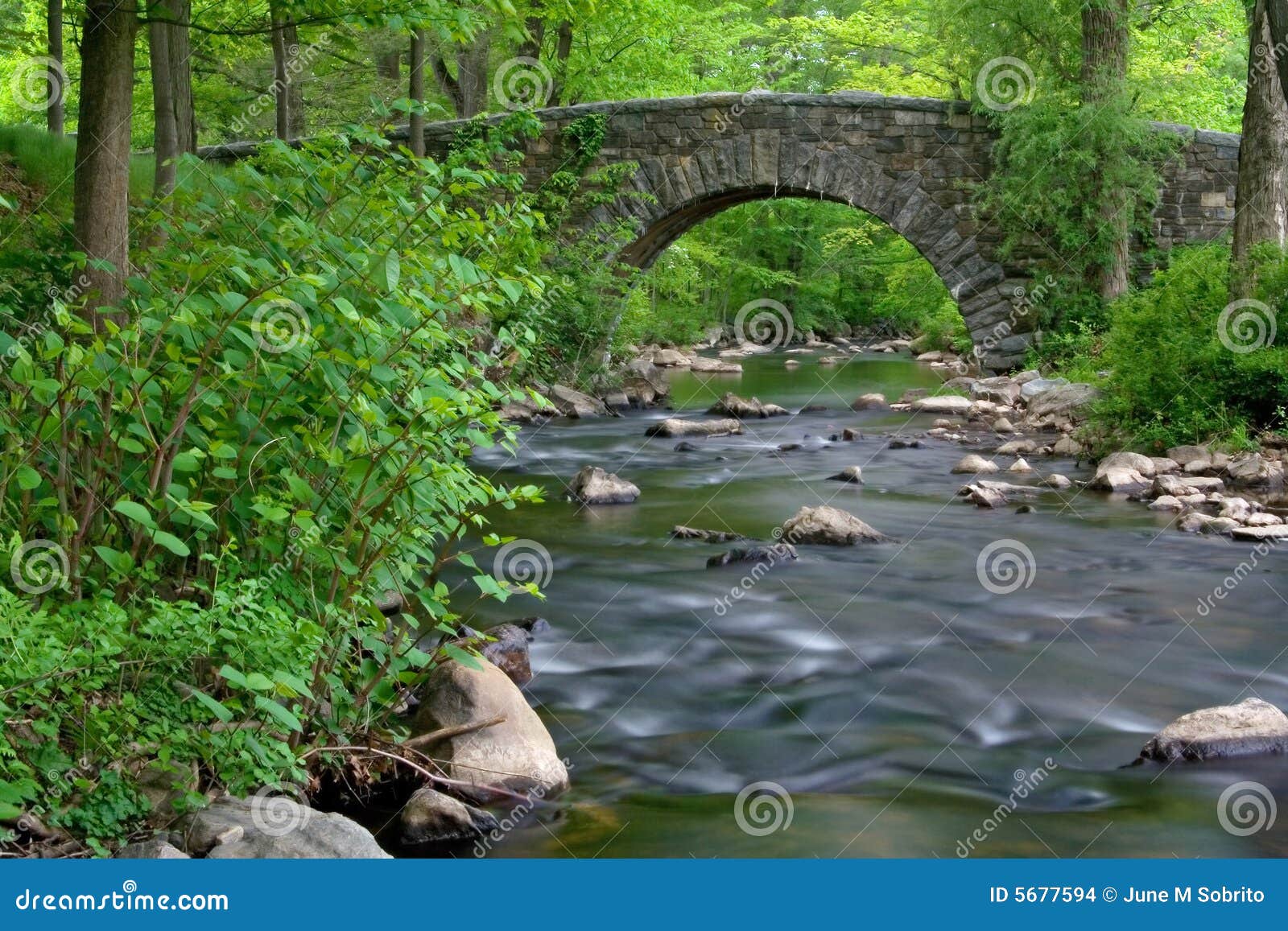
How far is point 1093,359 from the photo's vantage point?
14.4 m

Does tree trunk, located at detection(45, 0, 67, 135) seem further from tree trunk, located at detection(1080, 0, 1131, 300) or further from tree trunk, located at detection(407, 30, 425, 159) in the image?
tree trunk, located at detection(1080, 0, 1131, 300)

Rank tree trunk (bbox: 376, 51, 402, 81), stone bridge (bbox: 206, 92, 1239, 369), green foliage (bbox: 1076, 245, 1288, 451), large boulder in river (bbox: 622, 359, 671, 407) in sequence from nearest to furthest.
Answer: green foliage (bbox: 1076, 245, 1288, 451) < stone bridge (bbox: 206, 92, 1239, 369) < large boulder in river (bbox: 622, 359, 671, 407) < tree trunk (bbox: 376, 51, 402, 81)

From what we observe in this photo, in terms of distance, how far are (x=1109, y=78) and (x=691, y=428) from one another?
6.40 m

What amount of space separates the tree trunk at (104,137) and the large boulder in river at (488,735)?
200 cm

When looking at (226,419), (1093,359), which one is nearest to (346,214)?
(226,419)

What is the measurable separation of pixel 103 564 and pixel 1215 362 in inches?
372

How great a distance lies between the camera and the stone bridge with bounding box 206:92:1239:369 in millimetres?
16250

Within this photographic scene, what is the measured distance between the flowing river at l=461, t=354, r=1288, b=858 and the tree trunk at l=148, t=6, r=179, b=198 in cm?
324

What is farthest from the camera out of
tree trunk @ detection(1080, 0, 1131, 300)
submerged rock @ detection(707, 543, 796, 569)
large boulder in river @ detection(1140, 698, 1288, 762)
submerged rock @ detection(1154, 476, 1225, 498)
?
tree trunk @ detection(1080, 0, 1131, 300)

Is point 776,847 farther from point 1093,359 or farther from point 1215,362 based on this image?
point 1093,359

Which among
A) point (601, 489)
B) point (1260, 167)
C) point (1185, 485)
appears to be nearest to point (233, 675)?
point (601, 489)

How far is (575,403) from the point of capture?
16.0 m

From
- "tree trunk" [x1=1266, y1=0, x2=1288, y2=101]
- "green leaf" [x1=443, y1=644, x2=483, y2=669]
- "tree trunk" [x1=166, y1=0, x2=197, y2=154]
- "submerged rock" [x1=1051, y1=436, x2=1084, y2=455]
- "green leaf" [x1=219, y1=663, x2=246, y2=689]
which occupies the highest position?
"tree trunk" [x1=166, y1=0, x2=197, y2=154]

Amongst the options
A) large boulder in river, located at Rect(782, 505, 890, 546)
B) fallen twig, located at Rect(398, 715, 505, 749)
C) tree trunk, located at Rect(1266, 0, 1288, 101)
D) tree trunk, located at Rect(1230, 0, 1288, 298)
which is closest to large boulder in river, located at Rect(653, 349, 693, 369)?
tree trunk, located at Rect(1230, 0, 1288, 298)
